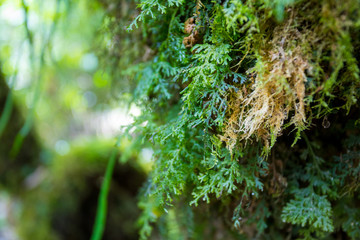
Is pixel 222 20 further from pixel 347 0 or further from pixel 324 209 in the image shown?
pixel 324 209

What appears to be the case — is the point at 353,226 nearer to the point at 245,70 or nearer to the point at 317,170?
the point at 317,170

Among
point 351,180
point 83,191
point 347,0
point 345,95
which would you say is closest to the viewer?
point 347,0

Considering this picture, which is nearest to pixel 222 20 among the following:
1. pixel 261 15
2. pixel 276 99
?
pixel 261 15

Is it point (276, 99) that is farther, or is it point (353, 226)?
point (353, 226)

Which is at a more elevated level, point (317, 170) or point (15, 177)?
point (15, 177)

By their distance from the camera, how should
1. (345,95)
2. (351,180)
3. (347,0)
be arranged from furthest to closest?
(351,180)
(345,95)
(347,0)

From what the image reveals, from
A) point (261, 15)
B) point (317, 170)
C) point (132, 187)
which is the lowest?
point (317, 170)

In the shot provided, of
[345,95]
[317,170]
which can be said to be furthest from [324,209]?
[345,95]

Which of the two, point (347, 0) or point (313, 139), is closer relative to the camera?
point (347, 0)

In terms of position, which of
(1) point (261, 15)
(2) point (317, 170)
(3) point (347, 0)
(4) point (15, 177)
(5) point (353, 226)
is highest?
(4) point (15, 177)
